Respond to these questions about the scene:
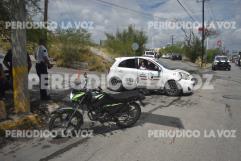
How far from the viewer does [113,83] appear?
14.4 m

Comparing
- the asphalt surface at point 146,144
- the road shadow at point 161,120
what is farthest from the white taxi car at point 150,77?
the road shadow at point 161,120

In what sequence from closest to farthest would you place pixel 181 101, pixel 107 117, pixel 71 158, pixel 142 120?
pixel 71 158, pixel 107 117, pixel 142 120, pixel 181 101

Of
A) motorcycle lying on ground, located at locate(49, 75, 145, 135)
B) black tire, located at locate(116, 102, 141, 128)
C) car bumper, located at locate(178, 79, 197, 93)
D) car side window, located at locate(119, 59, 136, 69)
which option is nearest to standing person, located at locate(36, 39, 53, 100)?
motorcycle lying on ground, located at locate(49, 75, 145, 135)

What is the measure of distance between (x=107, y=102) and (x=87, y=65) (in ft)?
57.4

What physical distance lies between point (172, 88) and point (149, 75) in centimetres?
109

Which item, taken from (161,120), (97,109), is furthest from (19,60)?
(161,120)

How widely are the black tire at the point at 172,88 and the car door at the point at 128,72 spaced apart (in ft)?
4.68

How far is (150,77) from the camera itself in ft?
43.8

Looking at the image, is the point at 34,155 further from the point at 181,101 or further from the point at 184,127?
the point at 181,101

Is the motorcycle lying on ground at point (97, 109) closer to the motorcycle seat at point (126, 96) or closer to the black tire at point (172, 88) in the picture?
the motorcycle seat at point (126, 96)

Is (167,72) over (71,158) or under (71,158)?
over

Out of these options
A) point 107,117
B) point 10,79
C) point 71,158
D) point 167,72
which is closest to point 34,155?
point 71,158

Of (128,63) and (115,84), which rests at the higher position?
(128,63)

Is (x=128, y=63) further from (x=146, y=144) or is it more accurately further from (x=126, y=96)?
(x=146, y=144)
